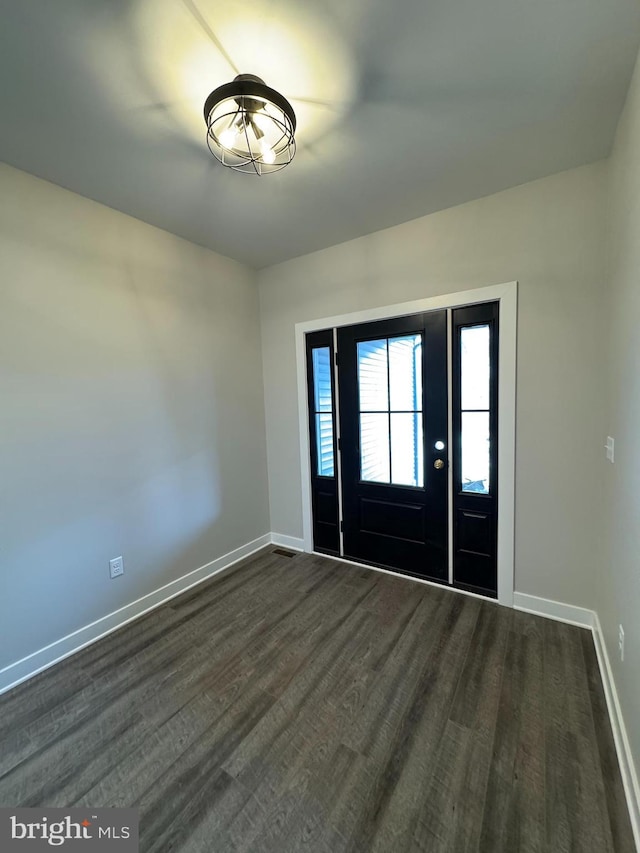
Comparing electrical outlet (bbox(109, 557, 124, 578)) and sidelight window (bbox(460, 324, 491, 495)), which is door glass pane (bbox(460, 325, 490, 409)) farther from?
electrical outlet (bbox(109, 557, 124, 578))

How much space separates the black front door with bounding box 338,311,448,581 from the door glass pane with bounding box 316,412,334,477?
14 centimetres

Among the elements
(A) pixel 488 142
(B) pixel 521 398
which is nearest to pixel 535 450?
(B) pixel 521 398

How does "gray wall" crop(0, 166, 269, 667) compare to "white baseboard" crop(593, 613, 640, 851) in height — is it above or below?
above

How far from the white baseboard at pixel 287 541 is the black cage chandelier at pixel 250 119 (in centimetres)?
283

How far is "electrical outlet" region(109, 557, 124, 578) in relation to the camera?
6.92 ft

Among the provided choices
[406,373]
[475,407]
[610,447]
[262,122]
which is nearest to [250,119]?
[262,122]

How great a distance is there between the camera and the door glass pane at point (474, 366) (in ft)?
7.17

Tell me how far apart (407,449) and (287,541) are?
5.01 feet

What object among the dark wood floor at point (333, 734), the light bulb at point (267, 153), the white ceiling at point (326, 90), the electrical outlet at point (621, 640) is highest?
the white ceiling at point (326, 90)

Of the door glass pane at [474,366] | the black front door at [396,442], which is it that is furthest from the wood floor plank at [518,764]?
the door glass pane at [474,366]

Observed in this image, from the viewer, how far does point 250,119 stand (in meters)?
1.30

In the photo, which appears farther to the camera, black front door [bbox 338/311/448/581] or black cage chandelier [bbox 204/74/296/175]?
black front door [bbox 338/311/448/581]

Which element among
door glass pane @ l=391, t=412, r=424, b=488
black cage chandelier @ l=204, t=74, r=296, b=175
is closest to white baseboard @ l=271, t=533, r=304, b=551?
door glass pane @ l=391, t=412, r=424, b=488

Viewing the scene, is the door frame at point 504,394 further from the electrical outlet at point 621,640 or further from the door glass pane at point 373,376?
the electrical outlet at point 621,640
